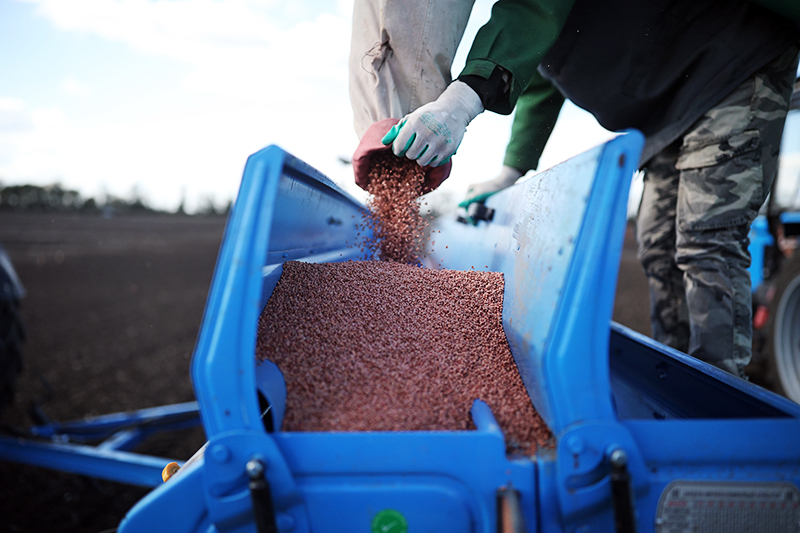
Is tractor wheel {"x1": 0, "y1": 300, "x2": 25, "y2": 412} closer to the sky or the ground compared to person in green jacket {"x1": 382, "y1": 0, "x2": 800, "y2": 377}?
closer to the ground

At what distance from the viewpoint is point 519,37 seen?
131cm

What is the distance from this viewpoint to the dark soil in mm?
2383

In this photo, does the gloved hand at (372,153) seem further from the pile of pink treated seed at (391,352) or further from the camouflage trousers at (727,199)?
the camouflage trousers at (727,199)

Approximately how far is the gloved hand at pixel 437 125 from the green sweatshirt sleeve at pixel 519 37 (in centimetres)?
9

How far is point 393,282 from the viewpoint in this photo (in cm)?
131

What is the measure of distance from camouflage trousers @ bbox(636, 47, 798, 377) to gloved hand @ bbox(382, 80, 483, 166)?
2.65ft

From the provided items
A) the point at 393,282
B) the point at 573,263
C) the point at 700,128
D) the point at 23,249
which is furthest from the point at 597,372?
the point at 23,249

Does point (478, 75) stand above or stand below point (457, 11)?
below

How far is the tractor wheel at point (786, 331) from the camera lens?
2.71 m

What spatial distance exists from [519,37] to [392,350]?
978 millimetres

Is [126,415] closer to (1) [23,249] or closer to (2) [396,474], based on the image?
(2) [396,474]

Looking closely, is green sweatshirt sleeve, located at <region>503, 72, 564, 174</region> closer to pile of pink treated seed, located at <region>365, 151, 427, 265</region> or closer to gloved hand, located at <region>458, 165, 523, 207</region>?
gloved hand, located at <region>458, 165, 523, 207</region>

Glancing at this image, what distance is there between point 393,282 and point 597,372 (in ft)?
2.17

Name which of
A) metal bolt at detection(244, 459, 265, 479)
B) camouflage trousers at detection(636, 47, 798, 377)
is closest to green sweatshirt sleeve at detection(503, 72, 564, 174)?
camouflage trousers at detection(636, 47, 798, 377)
